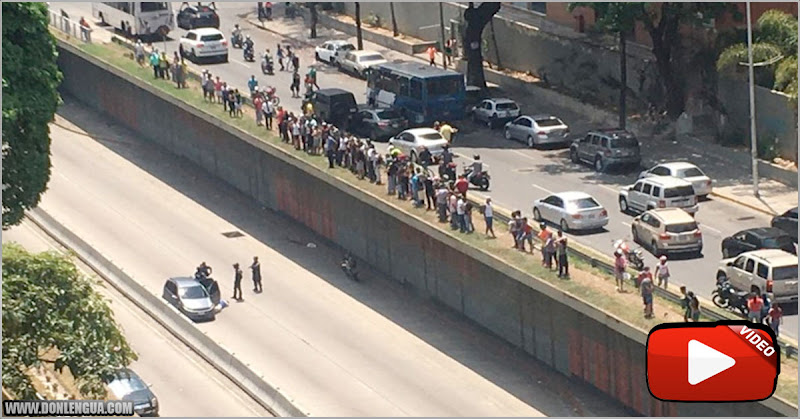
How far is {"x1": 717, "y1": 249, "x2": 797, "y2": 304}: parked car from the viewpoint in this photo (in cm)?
3847

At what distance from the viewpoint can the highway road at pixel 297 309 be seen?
4275 centimetres

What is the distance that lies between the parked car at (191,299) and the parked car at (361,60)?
26305 millimetres

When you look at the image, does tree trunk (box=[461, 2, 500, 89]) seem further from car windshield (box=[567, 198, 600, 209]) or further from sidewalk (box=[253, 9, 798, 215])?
car windshield (box=[567, 198, 600, 209])

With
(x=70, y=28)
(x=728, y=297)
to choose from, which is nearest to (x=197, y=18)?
(x=70, y=28)

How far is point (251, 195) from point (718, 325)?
199ft

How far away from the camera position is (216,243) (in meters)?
60.2

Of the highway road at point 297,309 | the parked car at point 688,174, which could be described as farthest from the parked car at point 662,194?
the highway road at point 297,309

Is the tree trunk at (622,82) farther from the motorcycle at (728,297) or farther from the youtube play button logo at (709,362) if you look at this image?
the youtube play button logo at (709,362)

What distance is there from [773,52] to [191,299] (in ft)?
80.4

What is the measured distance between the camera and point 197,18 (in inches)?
3406

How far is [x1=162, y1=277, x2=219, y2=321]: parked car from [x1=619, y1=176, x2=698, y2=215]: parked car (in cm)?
1556

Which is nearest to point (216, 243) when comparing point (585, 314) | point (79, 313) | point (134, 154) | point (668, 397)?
point (134, 154)

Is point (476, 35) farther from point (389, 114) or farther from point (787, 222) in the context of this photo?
point (787, 222)

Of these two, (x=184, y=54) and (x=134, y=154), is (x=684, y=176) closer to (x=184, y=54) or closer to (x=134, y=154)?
(x=134, y=154)
